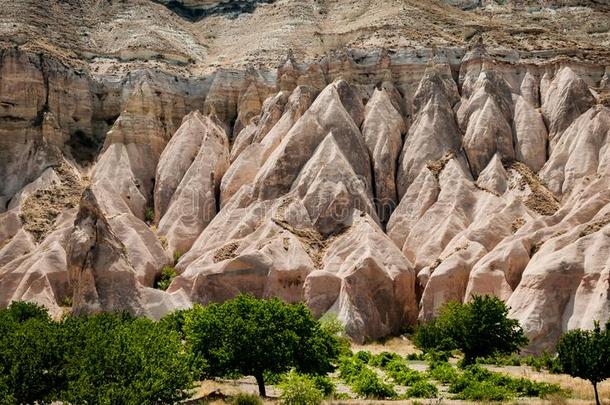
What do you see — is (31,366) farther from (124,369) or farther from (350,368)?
(350,368)

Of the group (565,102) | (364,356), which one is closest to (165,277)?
(364,356)

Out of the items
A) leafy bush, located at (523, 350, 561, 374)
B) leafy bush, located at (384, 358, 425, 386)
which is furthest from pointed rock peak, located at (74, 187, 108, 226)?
leafy bush, located at (523, 350, 561, 374)

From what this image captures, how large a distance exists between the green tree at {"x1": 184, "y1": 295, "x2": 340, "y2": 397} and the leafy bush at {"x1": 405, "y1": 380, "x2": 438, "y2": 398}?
12.7 feet

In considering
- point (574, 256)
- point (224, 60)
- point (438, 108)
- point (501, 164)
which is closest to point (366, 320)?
point (574, 256)

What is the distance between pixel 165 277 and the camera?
61.0 metres

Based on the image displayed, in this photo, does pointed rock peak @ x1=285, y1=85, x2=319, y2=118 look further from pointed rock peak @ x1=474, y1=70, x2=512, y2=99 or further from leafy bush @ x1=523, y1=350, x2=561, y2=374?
leafy bush @ x1=523, y1=350, x2=561, y2=374

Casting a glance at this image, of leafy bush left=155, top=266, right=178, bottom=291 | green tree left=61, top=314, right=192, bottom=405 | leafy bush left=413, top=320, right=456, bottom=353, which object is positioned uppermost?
green tree left=61, top=314, right=192, bottom=405

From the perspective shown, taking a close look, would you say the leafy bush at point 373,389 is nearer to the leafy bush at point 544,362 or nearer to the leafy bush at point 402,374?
the leafy bush at point 402,374

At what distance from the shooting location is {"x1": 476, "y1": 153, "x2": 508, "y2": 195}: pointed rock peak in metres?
61.2

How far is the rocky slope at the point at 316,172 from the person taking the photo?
170 ft

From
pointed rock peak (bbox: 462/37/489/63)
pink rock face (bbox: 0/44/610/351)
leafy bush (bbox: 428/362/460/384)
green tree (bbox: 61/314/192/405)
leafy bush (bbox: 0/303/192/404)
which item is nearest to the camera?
green tree (bbox: 61/314/192/405)

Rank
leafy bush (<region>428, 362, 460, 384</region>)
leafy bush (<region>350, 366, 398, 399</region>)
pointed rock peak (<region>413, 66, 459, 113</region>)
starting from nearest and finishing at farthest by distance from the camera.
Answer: leafy bush (<region>350, 366, 398, 399</region>) → leafy bush (<region>428, 362, 460, 384</region>) → pointed rock peak (<region>413, 66, 459, 113</region>)

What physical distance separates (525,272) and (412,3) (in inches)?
1941

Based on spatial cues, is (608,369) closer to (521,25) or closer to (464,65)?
(464,65)
